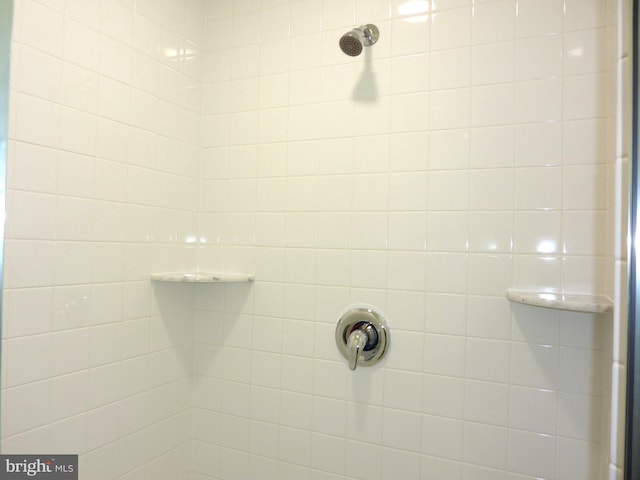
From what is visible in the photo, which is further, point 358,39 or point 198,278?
point 198,278

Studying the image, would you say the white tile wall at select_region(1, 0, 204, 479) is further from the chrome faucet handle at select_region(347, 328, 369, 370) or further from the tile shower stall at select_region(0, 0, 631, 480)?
the chrome faucet handle at select_region(347, 328, 369, 370)

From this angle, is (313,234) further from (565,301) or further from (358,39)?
(565,301)

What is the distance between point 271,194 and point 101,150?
544 millimetres

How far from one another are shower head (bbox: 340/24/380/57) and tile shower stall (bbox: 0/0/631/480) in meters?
0.08

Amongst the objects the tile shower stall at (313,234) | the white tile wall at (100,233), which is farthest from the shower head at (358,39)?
the white tile wall at (100,233)

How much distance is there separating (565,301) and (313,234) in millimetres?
759

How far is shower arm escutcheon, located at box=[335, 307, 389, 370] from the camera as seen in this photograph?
1266 millimetres

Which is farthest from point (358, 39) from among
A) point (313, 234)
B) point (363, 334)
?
point (363, 334)

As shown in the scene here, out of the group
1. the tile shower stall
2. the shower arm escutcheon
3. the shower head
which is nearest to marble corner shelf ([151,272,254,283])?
the tile shower stall

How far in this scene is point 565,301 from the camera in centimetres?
97

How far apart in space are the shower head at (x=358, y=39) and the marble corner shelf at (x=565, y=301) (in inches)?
32.1

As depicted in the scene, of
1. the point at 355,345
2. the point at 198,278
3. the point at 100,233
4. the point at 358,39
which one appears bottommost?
the point at 355,345

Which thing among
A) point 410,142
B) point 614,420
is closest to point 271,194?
point 410,142

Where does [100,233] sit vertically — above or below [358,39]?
below
